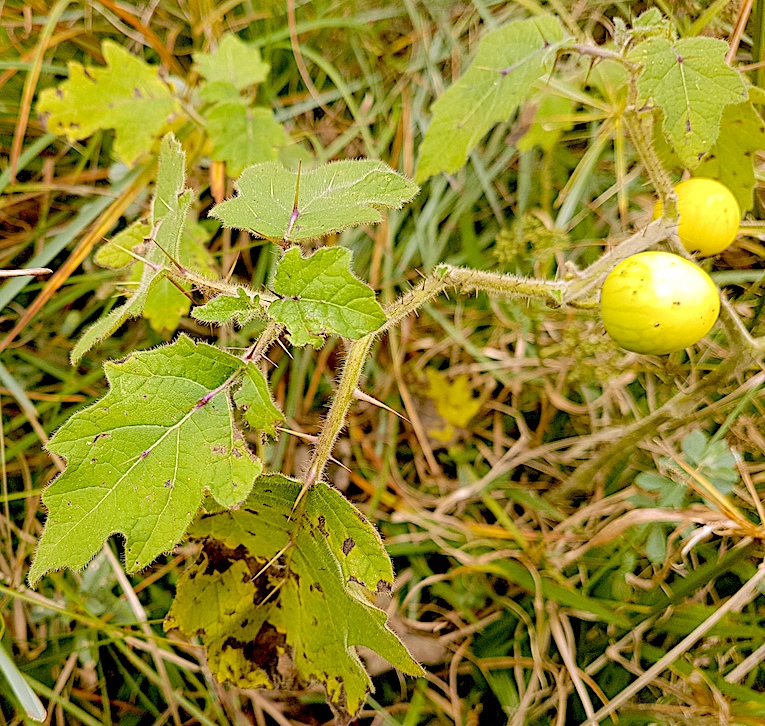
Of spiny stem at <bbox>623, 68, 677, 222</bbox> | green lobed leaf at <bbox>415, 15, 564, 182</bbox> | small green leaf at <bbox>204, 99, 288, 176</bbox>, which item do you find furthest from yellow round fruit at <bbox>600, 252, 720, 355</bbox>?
small green leaf at <bbox>204, 99, 288, 176</bbox>

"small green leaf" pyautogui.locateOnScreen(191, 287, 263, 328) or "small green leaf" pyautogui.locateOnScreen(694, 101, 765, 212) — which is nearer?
"small green leaf" pyautogui.locateOnScreen(191, 287, 263, 328)

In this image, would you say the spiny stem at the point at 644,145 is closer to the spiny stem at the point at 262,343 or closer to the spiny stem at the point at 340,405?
the spiny stem at the point at 340,405

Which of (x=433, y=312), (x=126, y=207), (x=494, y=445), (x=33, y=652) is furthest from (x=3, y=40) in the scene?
(x=494, y=445)

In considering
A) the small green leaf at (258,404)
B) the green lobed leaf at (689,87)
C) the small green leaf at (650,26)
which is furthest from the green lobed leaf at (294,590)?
the small green leaf at (650,26)

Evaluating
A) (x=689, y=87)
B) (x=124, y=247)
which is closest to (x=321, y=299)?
(x=124, y=247)

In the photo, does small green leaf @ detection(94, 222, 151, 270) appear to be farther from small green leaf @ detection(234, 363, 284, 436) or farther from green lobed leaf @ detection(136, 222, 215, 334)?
small green leaf @ detection(234, 363, 284, 436)

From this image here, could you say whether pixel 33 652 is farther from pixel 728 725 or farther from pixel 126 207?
pixel 728 725

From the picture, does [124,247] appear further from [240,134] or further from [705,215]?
[705,215]
